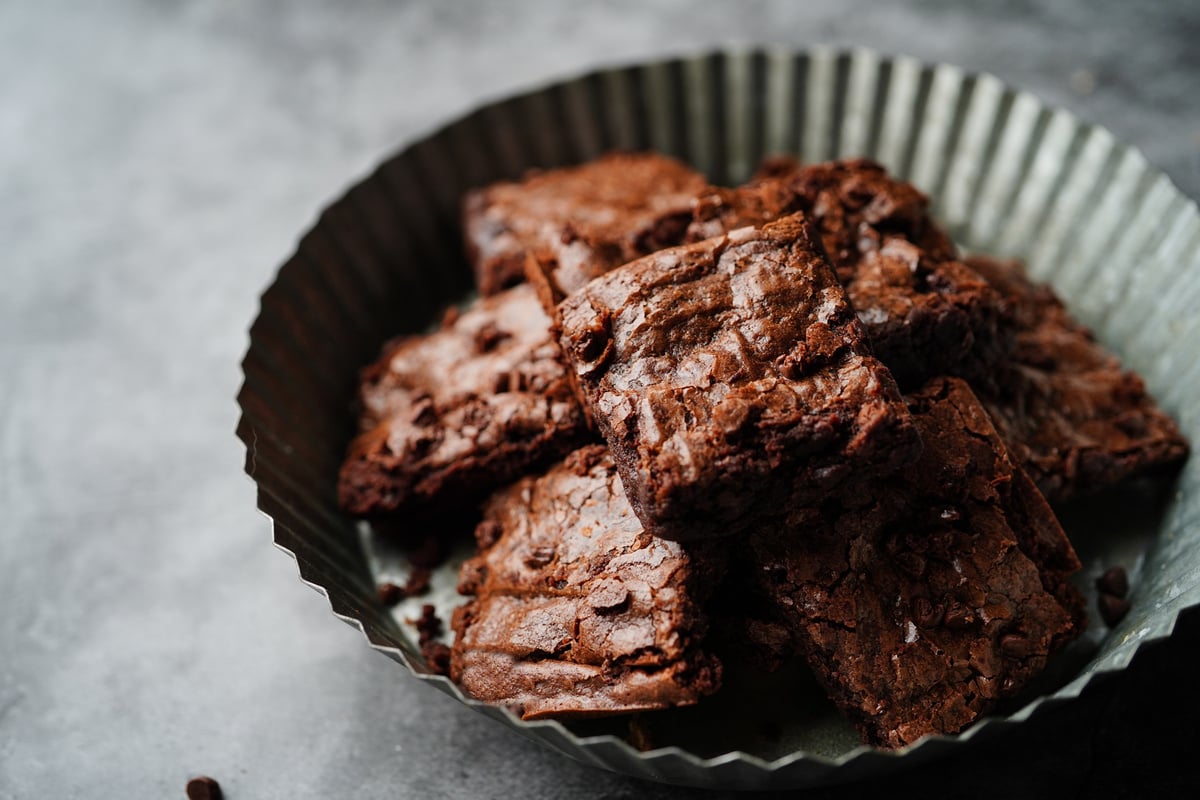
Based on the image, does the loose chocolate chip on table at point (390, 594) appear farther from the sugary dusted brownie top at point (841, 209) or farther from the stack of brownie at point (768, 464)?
the sugary dusted brownie top at point (841, 209)

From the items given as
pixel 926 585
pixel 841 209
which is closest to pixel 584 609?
pixel 926 585

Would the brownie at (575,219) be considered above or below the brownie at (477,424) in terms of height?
above

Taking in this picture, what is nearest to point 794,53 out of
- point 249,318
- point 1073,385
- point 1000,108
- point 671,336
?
point 1000,108

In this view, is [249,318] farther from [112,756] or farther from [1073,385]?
[1073,385]

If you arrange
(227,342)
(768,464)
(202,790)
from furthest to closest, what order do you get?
(227,342) → (202,790) → (768,464)

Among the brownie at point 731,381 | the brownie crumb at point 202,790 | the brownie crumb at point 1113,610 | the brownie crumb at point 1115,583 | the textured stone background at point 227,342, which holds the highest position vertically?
the brownie at point 731,381

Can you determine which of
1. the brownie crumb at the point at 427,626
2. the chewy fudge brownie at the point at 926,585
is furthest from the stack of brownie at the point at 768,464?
the brownie crumb at the point at 427,626

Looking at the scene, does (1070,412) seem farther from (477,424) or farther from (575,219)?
(477,424)
